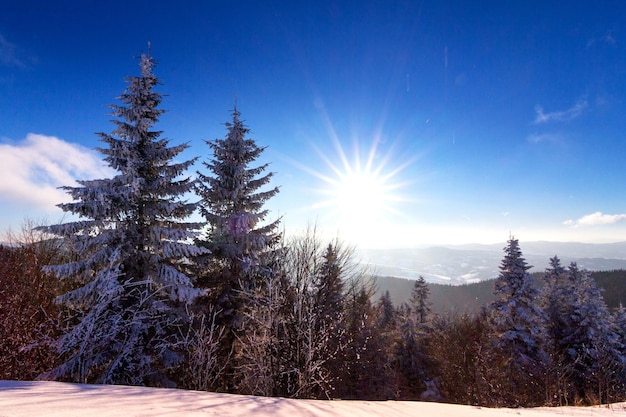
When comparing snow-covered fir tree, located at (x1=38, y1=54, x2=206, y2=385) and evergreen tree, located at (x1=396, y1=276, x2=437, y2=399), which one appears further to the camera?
evergreen tree, located at (x1=396, y1=276, x2=437, y2=399)

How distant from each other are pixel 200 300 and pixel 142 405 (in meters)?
11.5

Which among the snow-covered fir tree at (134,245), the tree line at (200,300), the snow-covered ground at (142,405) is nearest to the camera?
the snow-covered ground at (142,405)

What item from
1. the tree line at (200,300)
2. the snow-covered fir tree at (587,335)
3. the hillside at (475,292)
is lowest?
the hillside at (475,292)

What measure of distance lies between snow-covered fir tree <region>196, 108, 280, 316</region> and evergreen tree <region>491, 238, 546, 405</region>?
59.3ft

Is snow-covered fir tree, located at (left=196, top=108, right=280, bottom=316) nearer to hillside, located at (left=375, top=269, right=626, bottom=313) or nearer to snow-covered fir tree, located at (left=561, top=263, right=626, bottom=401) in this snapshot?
snow-covered fir tree, located at (left=561, top=263, right=626, bottom=401)

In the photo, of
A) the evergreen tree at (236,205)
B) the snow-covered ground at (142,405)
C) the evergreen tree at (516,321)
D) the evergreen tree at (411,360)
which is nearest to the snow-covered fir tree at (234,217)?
the evergreen tree at (236,205)

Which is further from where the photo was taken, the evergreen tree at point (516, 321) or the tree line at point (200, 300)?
the evergreen tree at point (516, 321)

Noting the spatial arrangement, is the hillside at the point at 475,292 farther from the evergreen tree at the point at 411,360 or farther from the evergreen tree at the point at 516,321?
the evergreen tree at the point at 516,321

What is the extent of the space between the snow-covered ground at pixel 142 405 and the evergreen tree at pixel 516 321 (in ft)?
63.5

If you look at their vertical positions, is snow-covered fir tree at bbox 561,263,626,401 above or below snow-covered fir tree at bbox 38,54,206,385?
below

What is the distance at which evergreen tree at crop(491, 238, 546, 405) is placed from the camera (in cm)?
2041

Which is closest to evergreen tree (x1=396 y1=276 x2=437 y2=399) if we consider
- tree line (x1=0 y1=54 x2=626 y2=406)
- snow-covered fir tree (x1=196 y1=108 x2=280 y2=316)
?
tree line (x1=0 y1=54 x2=626 y2=406)

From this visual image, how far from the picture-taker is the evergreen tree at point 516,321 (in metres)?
20.4

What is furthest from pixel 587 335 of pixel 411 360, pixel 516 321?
pixel 411 360
